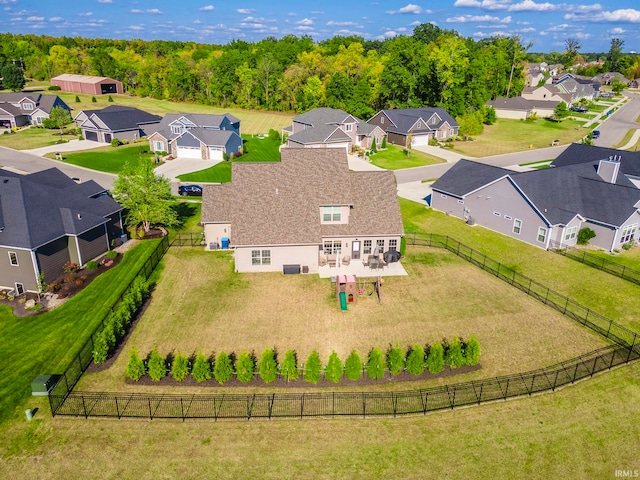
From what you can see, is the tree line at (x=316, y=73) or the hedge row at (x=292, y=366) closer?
the hedge row at (x=292, y=366)

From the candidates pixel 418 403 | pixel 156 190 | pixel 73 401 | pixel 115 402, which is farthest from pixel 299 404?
pixel 156 190

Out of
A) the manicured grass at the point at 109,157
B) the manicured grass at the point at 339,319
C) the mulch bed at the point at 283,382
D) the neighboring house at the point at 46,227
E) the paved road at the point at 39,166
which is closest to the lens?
the mulch bed at the point at 283,382

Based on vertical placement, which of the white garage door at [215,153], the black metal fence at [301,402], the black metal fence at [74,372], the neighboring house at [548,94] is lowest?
the black metal fence at [301,402]

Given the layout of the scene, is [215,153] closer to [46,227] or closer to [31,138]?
[31,138]

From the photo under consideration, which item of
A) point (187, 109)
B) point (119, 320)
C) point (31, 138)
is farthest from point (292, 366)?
point (187, 109)

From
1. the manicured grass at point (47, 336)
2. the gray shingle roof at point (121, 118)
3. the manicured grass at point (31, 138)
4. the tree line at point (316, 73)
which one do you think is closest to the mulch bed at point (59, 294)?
the manicured grass at point (47, 336)

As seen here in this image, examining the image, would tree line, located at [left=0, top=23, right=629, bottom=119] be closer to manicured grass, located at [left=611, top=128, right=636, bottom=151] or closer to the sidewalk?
manicured grass, located at [left=611, top=128, right=636, bottom=151]

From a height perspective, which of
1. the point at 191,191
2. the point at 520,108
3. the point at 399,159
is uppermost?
the point at 520,108

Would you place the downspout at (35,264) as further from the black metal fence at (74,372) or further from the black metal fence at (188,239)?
the black metal fence at (188,239)

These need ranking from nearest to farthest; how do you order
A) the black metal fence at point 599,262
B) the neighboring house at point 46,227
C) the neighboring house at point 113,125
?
the neighboring house at point 46,227, the black metal fence at point 599,262, the neighboring house at point 113,125
